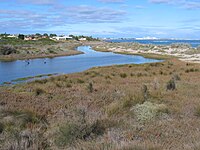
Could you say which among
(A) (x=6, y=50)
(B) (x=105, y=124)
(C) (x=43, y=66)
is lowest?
(C) (x=43, y=66)

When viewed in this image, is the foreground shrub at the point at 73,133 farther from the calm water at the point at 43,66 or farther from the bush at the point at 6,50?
the bush at the point at 6,50

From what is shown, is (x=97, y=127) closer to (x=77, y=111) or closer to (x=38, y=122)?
(x=77, y=111)

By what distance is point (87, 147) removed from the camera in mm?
5844

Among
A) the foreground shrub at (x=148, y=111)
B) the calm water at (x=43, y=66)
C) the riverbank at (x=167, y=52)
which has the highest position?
the foreground shrub at (x=148, y=111)

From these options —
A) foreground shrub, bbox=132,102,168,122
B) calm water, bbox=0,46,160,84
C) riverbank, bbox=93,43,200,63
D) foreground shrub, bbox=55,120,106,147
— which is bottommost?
calm water, bbox=0,46,160,84

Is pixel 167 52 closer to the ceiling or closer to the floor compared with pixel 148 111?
closer to the floor

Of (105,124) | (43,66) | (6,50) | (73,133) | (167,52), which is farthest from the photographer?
(167,52)

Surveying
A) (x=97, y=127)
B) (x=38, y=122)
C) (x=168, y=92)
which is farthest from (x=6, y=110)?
(x=168, y=92)

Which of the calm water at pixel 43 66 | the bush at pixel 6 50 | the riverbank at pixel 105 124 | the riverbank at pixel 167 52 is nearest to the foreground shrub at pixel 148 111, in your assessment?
the riverbank at pixel 105 124

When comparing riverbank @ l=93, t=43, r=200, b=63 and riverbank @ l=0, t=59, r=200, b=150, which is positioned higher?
riverbank @ l=0, t=59, r=200, b=150

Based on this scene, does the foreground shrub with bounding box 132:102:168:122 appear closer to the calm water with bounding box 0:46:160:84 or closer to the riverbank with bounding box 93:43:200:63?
the calm water with bounding box 0:46:160:84

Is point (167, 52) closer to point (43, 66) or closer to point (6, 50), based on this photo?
point (6, 50)

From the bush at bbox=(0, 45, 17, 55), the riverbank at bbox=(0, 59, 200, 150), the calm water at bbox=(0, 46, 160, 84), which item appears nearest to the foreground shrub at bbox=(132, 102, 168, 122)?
the riverbank at bbox=(0, 59, 200, 150)

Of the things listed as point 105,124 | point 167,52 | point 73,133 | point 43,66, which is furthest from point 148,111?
point 167,52
